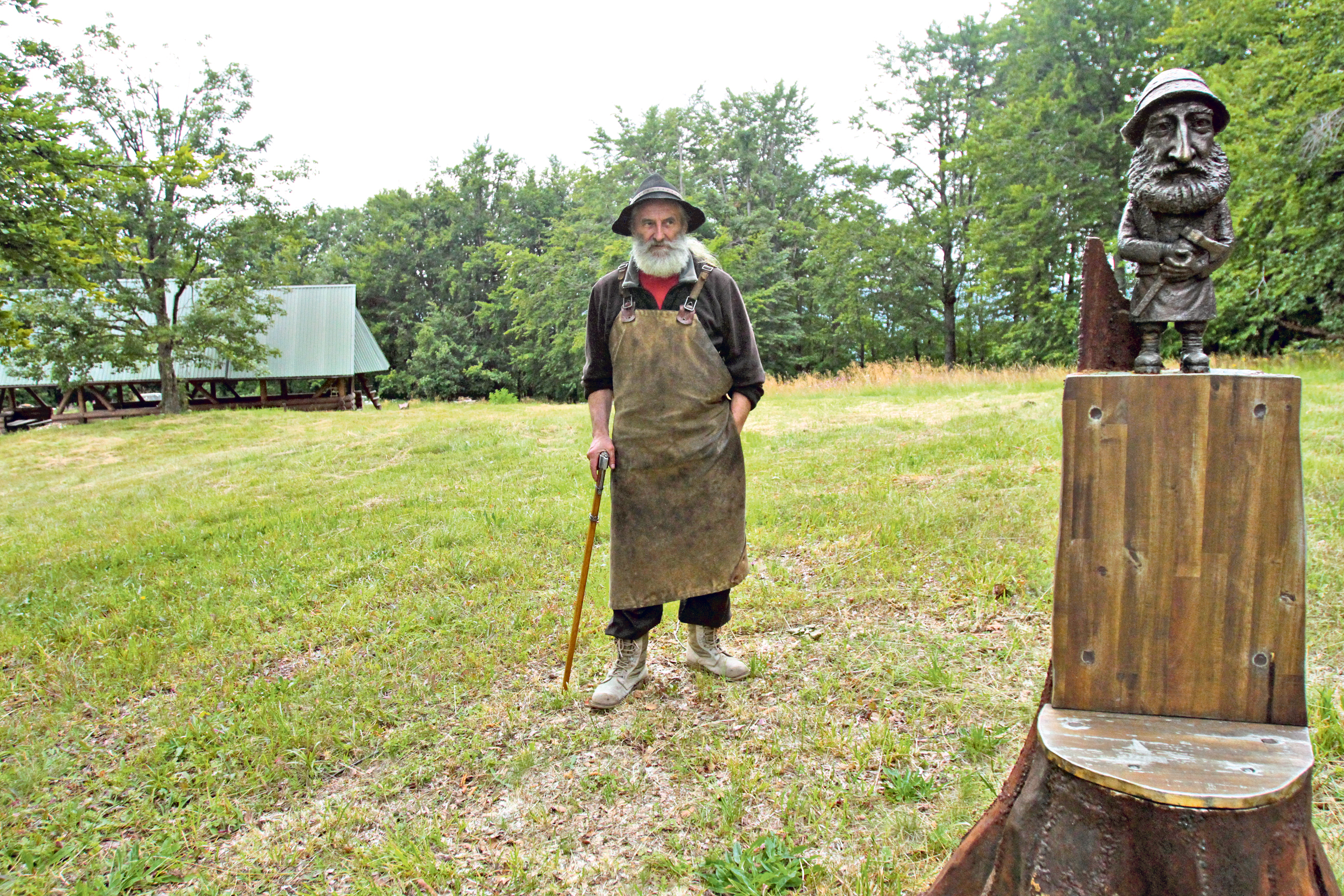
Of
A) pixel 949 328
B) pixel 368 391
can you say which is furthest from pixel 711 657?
pixel 368 391

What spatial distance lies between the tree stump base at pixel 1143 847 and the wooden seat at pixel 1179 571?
0.32ft

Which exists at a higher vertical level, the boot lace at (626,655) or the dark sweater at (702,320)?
the dark sweater at (702,320)

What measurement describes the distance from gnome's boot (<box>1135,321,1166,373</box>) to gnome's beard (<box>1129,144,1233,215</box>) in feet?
0.92

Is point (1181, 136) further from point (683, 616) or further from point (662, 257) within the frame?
point (683, 616)

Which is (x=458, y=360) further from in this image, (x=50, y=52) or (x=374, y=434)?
(x=374, y=434)

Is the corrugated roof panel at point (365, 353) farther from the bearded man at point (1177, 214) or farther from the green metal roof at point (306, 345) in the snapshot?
the bearded man at point (1177, 214)

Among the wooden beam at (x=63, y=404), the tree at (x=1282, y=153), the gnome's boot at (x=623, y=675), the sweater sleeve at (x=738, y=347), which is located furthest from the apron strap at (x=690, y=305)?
the wooden beam at (x=63, y=404)

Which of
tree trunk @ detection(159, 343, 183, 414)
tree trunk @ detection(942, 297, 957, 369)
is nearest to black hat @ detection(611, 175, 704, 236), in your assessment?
tree trunk @ detection(159, 343, 183, 414)

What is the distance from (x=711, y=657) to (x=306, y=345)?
27249 mm

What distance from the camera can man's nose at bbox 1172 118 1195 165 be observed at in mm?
1825

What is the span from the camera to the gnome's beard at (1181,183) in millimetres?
1866

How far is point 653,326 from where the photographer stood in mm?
3127

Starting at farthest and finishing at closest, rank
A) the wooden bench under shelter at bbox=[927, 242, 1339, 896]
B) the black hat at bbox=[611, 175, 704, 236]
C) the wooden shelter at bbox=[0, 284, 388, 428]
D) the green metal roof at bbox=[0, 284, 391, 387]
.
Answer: the green metal roof at bbox=[0, 284, 391, 387], the wooden shelter at bbox=[0, 284, 388, 428], the black hat at bbox=[611, 175, 704, 236], the wooden bench under shelter at bbox=[927, 242, 1339, 896]

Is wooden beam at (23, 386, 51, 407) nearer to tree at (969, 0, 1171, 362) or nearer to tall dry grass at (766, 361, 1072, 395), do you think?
tall dry grass at (766, 361, 1072, 395)
